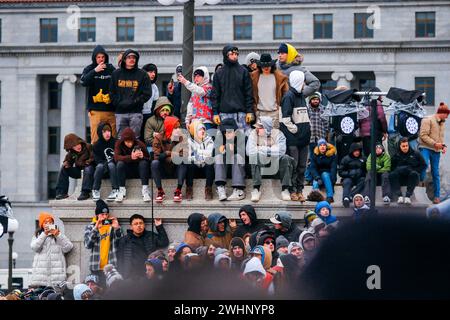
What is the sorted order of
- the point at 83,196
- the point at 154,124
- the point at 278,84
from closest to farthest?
the point at 278,84 → the point at 83,196 → the point at 154,124

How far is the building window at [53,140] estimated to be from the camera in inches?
3492

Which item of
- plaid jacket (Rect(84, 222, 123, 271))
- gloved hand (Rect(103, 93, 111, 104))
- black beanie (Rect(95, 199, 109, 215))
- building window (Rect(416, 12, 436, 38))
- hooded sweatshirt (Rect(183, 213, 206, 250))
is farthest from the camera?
building window (Rect(416, 12, 436, 38))

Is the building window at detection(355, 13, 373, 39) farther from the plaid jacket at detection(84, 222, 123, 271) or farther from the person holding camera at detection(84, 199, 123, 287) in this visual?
the plaid jacket at detection(84, 222, 123, 271)

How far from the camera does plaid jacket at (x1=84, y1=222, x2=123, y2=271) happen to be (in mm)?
12495

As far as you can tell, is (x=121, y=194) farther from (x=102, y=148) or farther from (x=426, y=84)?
(x=426, y=84)

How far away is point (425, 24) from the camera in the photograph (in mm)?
80812

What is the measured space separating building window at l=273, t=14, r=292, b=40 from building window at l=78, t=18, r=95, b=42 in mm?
10838

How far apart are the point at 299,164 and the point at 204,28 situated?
71.4 m

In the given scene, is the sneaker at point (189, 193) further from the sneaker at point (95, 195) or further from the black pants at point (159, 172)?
the sneaker at point (95, 195)

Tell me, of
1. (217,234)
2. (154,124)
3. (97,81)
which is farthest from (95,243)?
(97,81)

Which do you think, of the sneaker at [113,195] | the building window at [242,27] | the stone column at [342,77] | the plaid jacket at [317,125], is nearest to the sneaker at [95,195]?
the sneaker at [113,195]

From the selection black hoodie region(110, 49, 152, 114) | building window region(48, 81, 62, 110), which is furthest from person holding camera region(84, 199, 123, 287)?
building window region(48, 81, 62, 110)

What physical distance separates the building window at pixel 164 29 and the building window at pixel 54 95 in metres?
8.34

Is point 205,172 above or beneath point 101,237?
above
